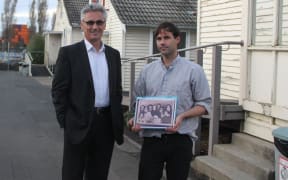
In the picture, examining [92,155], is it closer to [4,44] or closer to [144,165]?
[144,165]

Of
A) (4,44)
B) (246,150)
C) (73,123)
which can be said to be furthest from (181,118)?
(4,44)

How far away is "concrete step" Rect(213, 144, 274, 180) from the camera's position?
20.5 ft

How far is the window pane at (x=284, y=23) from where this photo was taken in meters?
6.93

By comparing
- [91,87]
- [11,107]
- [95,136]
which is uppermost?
[91,87]

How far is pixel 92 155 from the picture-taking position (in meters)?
4.43

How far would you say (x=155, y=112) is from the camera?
13.3ft

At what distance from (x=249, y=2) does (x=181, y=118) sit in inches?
166

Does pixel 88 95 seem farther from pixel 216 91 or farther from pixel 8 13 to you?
pixel 8 13

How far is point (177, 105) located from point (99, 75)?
67cm

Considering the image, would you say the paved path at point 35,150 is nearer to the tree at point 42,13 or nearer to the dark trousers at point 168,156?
the dark trousers at point 168,156

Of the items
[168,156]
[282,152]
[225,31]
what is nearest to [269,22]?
[225,31]

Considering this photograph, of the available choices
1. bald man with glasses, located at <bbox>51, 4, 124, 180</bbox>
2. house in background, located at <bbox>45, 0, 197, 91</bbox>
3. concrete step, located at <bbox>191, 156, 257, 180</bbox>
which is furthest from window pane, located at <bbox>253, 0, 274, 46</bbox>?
Result: house in background, located at <bbox>45, 0, 197, 91</bbox>

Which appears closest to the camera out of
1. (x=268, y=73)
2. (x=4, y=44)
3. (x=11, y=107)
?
(x=268, y=73)

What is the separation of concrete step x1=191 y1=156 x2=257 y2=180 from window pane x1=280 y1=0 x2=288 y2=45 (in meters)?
1.73
